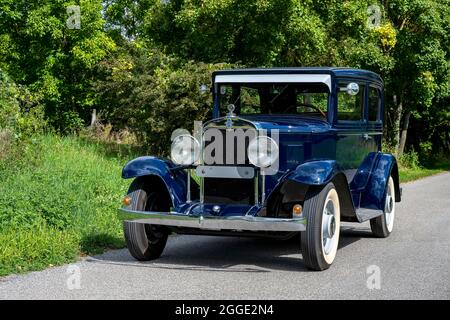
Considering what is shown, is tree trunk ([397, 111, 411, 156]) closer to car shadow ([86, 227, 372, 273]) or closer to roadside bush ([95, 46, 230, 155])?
roadside bush ([95, 46, 230, 155])

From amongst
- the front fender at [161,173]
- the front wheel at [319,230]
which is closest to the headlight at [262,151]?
the front wheel at [319,230]

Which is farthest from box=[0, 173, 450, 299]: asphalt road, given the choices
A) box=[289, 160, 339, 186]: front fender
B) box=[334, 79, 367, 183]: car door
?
box=[334, 79, 367, 183]: car door

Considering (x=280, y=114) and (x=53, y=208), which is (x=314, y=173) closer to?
(x=280, y=114)

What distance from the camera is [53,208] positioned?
914 centimetres

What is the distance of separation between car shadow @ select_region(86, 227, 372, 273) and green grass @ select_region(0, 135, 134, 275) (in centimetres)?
49

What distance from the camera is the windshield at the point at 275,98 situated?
8617mm

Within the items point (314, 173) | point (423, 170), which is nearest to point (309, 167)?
point (314, 173)

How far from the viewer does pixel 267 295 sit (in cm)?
617

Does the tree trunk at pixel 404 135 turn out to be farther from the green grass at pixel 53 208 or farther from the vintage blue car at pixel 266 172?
the vintage blue car at pixel 266 172

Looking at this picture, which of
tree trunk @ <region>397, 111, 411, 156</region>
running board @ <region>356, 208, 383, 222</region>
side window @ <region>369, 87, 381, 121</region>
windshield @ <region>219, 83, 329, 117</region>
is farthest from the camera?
tree trunk @ <region>397, 111, 411, 156</region>

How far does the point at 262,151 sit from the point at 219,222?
2.96 ft

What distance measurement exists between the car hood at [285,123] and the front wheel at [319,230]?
0.80 m

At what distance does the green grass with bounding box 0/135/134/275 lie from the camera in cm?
766
